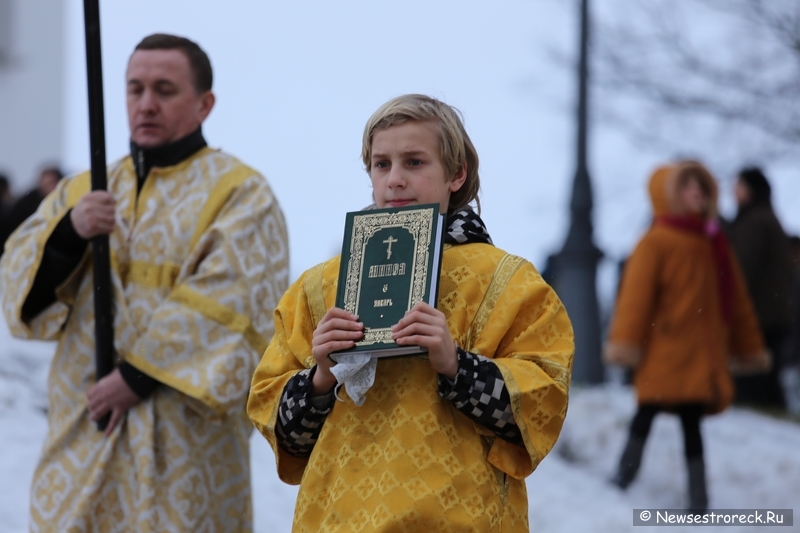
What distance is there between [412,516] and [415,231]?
666 millimetres

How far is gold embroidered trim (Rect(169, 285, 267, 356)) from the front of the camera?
450cm

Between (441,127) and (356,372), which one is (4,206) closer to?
(441,127)

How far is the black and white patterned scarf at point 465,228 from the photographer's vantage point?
3461mm

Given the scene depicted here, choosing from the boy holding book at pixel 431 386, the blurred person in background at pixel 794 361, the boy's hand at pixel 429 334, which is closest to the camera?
the boy's hand at pixel 429 334

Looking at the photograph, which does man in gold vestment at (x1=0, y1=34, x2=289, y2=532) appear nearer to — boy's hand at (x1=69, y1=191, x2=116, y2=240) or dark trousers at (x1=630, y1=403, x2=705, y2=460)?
boy's hand at (x1=69, y1=191, x2=116, y2=240)

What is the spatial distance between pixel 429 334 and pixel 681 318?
4.93 metres

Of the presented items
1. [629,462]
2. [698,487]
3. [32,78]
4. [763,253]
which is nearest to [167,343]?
[698,487]

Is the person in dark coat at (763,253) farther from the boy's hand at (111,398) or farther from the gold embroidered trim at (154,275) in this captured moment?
the boy's hand at (111,398)

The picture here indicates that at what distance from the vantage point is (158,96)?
4.68 meters

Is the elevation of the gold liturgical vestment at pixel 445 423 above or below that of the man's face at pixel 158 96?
below

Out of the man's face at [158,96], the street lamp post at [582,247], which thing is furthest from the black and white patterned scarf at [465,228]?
the street lamp post at [582,247]

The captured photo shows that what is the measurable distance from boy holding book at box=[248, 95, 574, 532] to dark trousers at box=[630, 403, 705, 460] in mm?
4453

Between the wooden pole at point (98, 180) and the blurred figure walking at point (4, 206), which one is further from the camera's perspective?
the blurred figure walking at point (4, 206)

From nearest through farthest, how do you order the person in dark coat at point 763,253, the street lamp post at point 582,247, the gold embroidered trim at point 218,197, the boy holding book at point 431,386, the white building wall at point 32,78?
the boy holding book at point 431,386 → the gold embroidered trim at point 218,197 → the person in dark coat at point 763,253 → the street lamp post at point 582,247 → the white building wall at point 32,78
